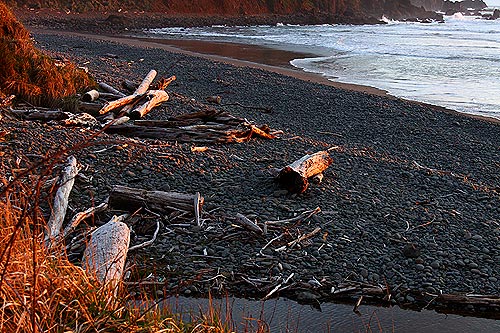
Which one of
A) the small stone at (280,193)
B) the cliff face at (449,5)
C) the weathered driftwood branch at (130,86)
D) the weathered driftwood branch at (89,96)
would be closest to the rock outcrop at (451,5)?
the cliff face at (449,5)

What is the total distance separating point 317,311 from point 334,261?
2.47 ft

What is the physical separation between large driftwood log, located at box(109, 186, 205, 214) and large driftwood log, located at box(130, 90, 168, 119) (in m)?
3.43

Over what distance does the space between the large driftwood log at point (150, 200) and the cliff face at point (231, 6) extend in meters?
45.2

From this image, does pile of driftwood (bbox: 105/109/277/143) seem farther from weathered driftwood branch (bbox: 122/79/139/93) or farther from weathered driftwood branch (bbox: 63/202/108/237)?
weathered driftwood branch (bbox: 63/202/108/237)

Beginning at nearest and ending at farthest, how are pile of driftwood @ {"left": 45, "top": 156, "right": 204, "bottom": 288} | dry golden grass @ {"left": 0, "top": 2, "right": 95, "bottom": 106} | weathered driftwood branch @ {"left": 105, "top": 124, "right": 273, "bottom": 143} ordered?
1. pile of driftwood @ {"left": 45, "top": 156, "right": 204, "bottom": 288}
2. weathered driftwood branch @ {"left": 105, "top": 124, "right": 273, "bottom": 143}
3. dry golden grass @ {"left": 0, "top": 2, "right": 95, "bottom": 106}

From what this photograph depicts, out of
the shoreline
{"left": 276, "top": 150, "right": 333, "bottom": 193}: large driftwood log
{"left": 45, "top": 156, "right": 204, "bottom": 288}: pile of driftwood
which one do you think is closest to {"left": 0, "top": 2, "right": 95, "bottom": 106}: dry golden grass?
{"left": 45, "top": 156, "right": 204, "bottom": 288}: pile of driftwood

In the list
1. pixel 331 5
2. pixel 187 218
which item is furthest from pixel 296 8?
pixel 187 218

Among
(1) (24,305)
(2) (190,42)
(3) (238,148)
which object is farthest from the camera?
(2) (190,42)

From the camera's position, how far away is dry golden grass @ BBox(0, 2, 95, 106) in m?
8.70

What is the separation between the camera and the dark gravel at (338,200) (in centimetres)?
497

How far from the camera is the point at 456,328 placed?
14.4ft

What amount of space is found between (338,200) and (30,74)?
563cm

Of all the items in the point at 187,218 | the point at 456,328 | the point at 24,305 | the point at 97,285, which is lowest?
the point at 456,328

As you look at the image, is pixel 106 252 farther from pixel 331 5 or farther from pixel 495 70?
pixel 331 5
